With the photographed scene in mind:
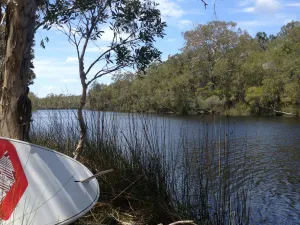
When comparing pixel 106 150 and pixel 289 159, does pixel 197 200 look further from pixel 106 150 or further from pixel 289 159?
pixel 289 159

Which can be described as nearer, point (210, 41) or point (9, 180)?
point (9, 180)

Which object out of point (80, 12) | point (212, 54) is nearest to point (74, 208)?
point (80, 12)

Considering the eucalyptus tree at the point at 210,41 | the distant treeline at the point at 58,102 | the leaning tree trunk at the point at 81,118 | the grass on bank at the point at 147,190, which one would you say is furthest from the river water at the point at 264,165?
the eucalyptus tree at the point at 210,41

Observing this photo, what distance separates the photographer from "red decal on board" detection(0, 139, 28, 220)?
2699mm

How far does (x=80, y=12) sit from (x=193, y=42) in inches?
1833

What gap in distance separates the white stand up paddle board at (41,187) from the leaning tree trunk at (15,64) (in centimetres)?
37

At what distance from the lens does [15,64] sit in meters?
3.20

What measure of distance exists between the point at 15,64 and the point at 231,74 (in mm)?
40501


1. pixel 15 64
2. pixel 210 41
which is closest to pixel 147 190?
pixel 15 64

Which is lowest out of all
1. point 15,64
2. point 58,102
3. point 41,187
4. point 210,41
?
point 41,187

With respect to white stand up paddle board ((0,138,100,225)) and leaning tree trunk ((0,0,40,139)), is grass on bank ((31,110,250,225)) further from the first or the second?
leaning tree trunk ((0,0,40,139))

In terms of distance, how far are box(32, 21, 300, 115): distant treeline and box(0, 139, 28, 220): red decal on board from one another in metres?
25.0

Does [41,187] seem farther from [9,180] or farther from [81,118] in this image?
[81,118]

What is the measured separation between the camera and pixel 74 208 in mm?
2787
